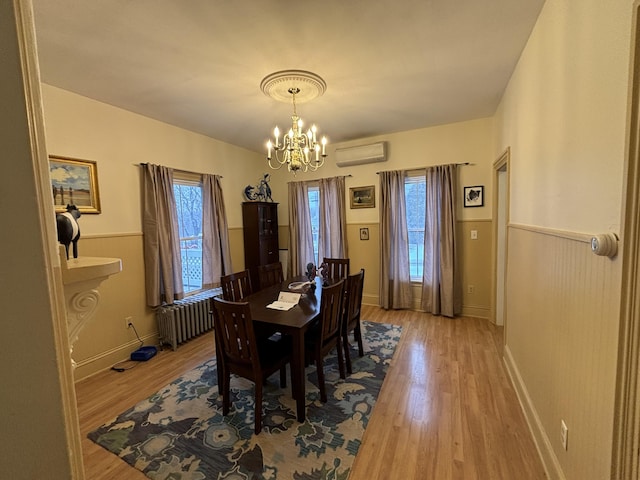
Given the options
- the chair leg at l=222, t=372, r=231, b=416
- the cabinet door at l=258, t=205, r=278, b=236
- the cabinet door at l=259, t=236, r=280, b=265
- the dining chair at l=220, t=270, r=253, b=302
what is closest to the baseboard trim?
the chair leg at l=222, t=372, r=231, b=416

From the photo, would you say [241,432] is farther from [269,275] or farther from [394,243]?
[394,243]

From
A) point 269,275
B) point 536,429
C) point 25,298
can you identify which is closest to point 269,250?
A: point 269,275

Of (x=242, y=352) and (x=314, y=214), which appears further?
(x=314, y=214)

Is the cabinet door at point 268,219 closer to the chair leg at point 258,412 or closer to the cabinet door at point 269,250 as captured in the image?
the cabinet door at point 269,250

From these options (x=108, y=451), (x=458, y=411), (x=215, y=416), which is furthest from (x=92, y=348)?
(x=458, y=411)

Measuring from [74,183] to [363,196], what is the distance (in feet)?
11.7

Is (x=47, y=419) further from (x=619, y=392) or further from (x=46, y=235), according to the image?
(x=619, y=392)

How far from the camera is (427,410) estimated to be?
2.08 m

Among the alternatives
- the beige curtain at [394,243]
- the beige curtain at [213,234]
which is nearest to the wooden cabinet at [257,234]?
the beige curtain at [213,234]

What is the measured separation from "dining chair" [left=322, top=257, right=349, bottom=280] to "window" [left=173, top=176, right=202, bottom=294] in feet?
6.17

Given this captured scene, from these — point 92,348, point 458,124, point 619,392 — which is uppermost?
point 458,124

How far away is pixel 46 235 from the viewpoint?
46cm

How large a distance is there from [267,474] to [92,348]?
227cm

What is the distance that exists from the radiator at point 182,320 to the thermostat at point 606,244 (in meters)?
3.59
